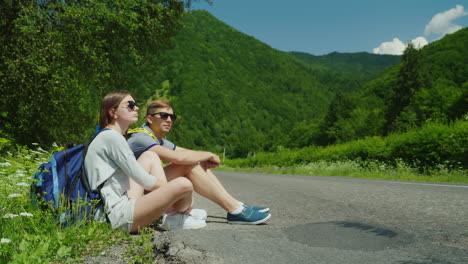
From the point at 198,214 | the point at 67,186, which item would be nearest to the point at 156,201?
the point at 67,186

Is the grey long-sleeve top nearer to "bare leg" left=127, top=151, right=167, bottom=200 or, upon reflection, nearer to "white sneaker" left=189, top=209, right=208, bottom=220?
"bare leg" left=127, top=151, right=167, bottom=200

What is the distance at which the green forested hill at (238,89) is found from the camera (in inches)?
4503

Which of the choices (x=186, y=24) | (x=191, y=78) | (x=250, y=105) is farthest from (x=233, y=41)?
(x=186, y=24)

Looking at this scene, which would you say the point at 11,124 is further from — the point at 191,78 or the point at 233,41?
the point at 233,41

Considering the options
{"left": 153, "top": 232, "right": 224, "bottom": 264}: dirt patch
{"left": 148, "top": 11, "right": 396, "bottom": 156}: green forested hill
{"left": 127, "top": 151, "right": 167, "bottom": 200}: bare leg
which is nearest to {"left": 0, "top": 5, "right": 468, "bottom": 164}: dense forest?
{"left": 148, "top": 11, "right": 396, "bottom": 156}: green forested hill

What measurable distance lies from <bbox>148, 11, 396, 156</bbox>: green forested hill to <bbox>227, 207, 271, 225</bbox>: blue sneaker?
8753cm

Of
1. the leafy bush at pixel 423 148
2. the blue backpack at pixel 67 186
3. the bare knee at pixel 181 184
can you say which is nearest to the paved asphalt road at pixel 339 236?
the bare knee at pixel 181 184

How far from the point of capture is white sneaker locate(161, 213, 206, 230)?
433 cm

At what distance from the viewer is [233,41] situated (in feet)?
543

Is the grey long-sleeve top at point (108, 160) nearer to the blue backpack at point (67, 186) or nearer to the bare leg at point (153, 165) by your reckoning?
the blue backpack at point (67, 186)

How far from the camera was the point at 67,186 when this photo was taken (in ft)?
12.3

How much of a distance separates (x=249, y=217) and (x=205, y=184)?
678 millimetres

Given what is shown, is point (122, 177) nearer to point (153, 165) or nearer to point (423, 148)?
point (153, 165)

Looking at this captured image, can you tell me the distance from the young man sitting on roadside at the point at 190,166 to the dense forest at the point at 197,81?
628cm
